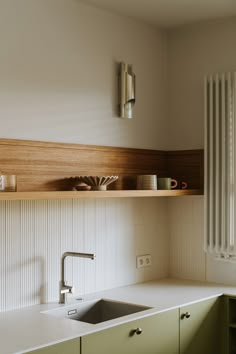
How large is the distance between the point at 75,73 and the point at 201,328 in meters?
1.68

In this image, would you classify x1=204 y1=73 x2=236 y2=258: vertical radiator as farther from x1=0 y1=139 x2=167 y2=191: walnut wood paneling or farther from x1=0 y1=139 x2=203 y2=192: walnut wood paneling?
x1=0 y1=139 x2=167 y2=191: walnut wood paneling

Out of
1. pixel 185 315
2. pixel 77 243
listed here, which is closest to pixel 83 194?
pixel 77 243

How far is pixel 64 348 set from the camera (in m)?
2.54

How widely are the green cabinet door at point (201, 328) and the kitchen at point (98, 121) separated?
0.39 metres

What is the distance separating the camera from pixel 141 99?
3.91m

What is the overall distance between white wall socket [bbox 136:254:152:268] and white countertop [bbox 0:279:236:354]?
0.13 metres

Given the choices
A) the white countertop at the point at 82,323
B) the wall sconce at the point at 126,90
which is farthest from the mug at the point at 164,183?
the white countertop at the point at 82,323

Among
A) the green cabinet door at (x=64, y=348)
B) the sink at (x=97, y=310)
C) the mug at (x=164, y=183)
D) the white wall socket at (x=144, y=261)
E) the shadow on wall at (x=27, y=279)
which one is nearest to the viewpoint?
the green cabinet door at (x=64, y=348)

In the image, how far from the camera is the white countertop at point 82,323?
2.53 metres

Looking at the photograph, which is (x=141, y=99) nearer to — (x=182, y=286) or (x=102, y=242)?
(x=102, y=242)

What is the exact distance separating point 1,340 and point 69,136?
1.30m

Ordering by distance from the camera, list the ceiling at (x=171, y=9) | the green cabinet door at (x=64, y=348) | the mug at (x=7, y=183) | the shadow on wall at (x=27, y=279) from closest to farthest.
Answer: the green cabinet door at (x=64, y=348), the mug at (x=7, y=183), the shadow on wall at (x=27, y=279), the ceiling at (x=171, y=9)

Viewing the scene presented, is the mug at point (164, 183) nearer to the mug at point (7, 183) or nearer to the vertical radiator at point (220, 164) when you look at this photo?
the vertical radiator at point (220, 164)

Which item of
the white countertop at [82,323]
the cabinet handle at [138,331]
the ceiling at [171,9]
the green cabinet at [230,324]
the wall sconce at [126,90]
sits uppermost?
the ceiling at [171,9]
